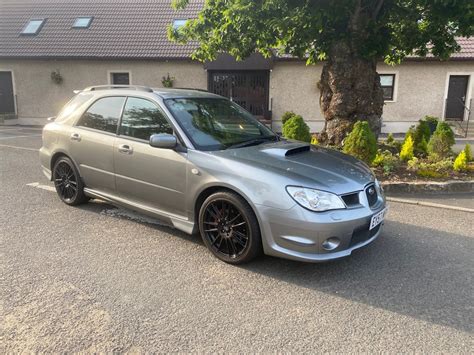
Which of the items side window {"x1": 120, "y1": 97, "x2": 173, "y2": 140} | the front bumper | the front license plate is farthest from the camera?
side window {"x1": 120, "y1": 97, "x2": 173, "y2": 140}

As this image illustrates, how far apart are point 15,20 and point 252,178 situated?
71.5 feet

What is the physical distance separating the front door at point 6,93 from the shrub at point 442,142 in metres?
18.9

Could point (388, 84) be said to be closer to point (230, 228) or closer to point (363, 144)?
point (363, 144)

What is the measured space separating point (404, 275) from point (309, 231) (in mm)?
1087

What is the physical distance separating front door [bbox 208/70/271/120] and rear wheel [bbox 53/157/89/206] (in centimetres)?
1227

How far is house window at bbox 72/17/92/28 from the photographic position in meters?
19.4

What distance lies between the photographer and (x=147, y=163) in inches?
170

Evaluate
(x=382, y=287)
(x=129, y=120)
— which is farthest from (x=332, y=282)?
(x=129, y=120)

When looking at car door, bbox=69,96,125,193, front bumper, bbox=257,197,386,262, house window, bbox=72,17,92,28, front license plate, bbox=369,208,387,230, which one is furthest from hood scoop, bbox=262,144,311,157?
house window, bbox=72,17,92,28

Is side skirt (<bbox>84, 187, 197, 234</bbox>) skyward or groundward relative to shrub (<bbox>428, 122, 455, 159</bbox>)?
groundward

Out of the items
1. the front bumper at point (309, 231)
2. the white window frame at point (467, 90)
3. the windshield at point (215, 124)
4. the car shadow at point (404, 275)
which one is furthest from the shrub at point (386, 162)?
the white window frame at point (467, 90)

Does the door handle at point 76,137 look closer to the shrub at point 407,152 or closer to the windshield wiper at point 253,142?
the windshield wiper at point 253,142

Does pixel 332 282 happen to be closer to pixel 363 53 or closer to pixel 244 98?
pixel 363 53

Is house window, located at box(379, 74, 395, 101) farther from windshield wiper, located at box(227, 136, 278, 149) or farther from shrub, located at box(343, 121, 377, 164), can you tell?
windshield wiper, located at box(227, 136, 278, 149)
